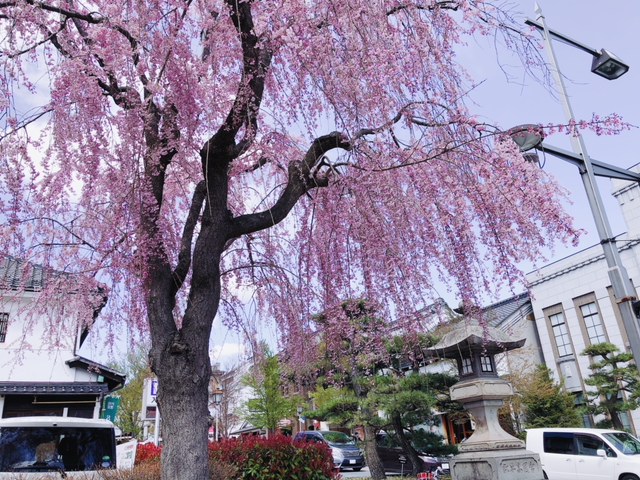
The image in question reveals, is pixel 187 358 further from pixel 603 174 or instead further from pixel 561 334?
pixel 561 334

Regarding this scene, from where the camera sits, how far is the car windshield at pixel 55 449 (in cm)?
581

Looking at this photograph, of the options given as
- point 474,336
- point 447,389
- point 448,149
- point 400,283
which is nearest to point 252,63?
point 448,149

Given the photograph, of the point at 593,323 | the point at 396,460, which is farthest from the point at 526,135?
the point at 593,323

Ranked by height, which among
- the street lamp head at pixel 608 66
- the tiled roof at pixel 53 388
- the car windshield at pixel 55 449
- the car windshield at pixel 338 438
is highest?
the street lamp head at pixel 608 66

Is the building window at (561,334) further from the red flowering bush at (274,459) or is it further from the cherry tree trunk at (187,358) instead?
the cherry tree trunk at (187,358)

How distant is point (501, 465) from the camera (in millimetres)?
7844

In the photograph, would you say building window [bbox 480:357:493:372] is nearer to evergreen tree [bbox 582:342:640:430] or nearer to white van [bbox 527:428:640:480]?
white van [bbox 527:428:640:480]

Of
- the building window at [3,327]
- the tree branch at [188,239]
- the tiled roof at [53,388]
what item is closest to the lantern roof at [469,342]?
the tree branch at [188,239]

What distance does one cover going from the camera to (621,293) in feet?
19.5

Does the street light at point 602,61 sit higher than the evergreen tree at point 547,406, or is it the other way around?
the street light at point 602,61

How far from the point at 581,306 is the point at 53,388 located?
18424 millimetres

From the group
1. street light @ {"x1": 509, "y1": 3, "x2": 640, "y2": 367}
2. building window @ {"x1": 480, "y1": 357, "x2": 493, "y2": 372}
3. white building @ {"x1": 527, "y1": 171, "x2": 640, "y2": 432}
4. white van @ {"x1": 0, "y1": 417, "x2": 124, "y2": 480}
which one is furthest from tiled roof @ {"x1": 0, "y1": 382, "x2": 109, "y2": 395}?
white building @ {"x1": 527, "y1": 171, "x2": 640, "y2": 432}

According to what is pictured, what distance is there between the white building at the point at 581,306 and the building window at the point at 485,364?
8.67 metres

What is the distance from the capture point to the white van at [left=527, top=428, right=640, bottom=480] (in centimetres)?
1060
